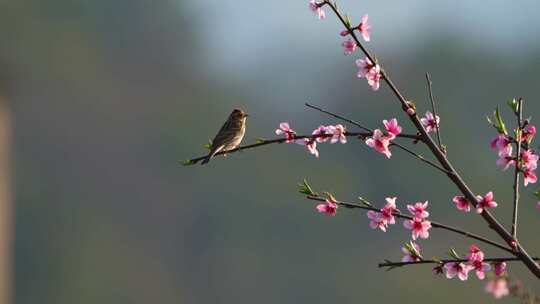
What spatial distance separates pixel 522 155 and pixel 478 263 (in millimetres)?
424

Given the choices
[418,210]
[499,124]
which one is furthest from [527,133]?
[418,210]

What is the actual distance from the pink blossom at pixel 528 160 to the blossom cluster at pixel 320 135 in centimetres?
63

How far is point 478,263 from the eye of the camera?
14.2 feet

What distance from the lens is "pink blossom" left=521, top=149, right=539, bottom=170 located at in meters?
4.45

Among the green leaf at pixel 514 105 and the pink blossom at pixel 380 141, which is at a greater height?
the green leaf at pixel 514 105

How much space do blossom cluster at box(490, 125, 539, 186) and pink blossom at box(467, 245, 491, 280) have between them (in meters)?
0.30

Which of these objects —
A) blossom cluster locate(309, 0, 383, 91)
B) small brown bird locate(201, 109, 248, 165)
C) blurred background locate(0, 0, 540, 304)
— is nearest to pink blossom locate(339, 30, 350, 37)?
blossom cluster locate(309, 0, 383, 91)

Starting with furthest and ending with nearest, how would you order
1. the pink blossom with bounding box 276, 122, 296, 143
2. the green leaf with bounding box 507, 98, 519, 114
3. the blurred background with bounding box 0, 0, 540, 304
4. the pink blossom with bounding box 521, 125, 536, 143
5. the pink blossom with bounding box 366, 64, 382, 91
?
the blurred background with bounding box 0, 0, 540, 304
the pink blossom with bounding box 276, 122, 296, 143
the pink blossom with bounding box 366, 64, 382, 91
the pink blossom with bounding box 521, 125, 536, 143
the green leaf with bounding box 507, 98, 519, 114

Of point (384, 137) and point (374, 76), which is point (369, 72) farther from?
point (384, 137)

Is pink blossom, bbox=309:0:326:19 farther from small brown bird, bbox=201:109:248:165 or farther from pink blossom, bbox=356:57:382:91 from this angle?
small brown bird, bbox=201:109:248:165

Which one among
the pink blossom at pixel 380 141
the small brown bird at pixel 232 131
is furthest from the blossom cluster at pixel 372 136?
the small brown bird at pixel 232 131

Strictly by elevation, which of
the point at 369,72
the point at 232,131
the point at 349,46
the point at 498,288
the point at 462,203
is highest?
the point at 232,131

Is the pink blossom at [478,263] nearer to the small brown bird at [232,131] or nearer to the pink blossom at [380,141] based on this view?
the pink blossom at [380,141]

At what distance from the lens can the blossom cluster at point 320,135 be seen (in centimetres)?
468
